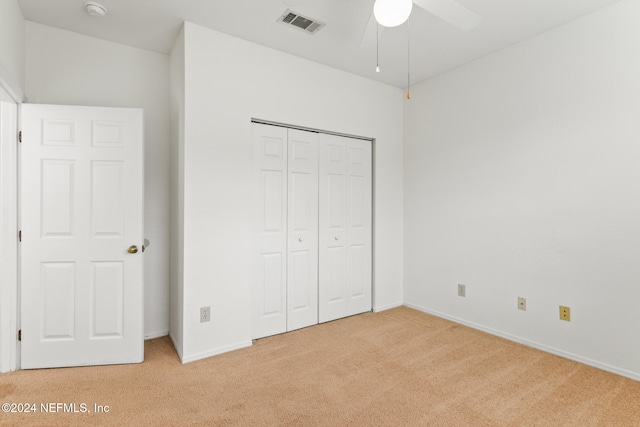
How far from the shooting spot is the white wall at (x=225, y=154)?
2.47 meters

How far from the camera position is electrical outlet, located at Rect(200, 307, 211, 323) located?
2.51 metres

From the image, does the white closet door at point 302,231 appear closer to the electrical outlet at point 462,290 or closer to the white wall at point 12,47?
the electrical outlet at point 462,290

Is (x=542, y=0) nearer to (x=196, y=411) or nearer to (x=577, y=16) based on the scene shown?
(x=577, y=16)

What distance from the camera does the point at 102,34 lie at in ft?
8.55

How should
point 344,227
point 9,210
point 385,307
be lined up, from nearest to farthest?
point 9,210
point 344,227
point 385,307

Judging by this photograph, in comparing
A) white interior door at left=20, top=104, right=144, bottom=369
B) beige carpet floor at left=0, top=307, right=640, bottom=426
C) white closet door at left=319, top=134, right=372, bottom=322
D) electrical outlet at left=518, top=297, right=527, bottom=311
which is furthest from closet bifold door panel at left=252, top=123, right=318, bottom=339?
electrical outlet at left=518, top=297, right=527, bottom=311

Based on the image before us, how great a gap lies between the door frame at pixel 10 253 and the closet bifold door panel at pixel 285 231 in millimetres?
1678

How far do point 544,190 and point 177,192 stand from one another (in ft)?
10.1

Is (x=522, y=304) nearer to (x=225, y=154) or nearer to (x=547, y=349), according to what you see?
(x=547, y=349)

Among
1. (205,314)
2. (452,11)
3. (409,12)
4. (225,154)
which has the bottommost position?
(205,314)

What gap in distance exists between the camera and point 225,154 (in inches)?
103

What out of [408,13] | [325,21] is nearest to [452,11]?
[408,13]

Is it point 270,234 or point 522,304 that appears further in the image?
point 270,234

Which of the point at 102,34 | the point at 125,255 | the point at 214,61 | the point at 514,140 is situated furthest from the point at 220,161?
the point at 514,140
